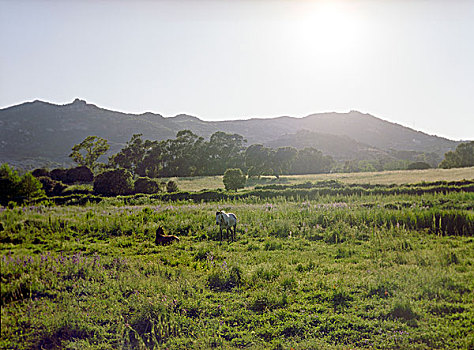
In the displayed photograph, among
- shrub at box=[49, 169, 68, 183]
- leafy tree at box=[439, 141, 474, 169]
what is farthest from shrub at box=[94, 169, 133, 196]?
leafy tree at box=[439, 141, 474, 169]

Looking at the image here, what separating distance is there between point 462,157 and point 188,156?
63.0 metres

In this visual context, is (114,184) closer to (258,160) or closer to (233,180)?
(233,180)

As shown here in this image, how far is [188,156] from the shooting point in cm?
7331

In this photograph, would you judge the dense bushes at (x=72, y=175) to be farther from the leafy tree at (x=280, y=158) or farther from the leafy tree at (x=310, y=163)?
the leafy tree at (x=310, y=163)

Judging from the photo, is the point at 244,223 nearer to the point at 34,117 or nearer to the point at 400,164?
the point at 400,164

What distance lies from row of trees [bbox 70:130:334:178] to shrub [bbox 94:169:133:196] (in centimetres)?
2967

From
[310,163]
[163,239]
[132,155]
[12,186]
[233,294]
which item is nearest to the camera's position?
[233,294]

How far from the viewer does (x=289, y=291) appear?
246 inches

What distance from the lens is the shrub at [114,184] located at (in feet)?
107

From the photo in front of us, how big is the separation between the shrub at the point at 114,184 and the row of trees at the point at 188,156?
1168 inches

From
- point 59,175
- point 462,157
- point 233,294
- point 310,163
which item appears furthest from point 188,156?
point 233,294

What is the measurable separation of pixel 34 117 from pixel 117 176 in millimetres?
178681

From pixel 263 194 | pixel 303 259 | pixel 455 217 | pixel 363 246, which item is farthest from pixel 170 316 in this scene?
pixel 263 194

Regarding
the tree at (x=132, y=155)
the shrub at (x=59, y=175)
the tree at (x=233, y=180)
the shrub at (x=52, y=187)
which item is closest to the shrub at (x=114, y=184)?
the shrub at (x=52, y=187)
